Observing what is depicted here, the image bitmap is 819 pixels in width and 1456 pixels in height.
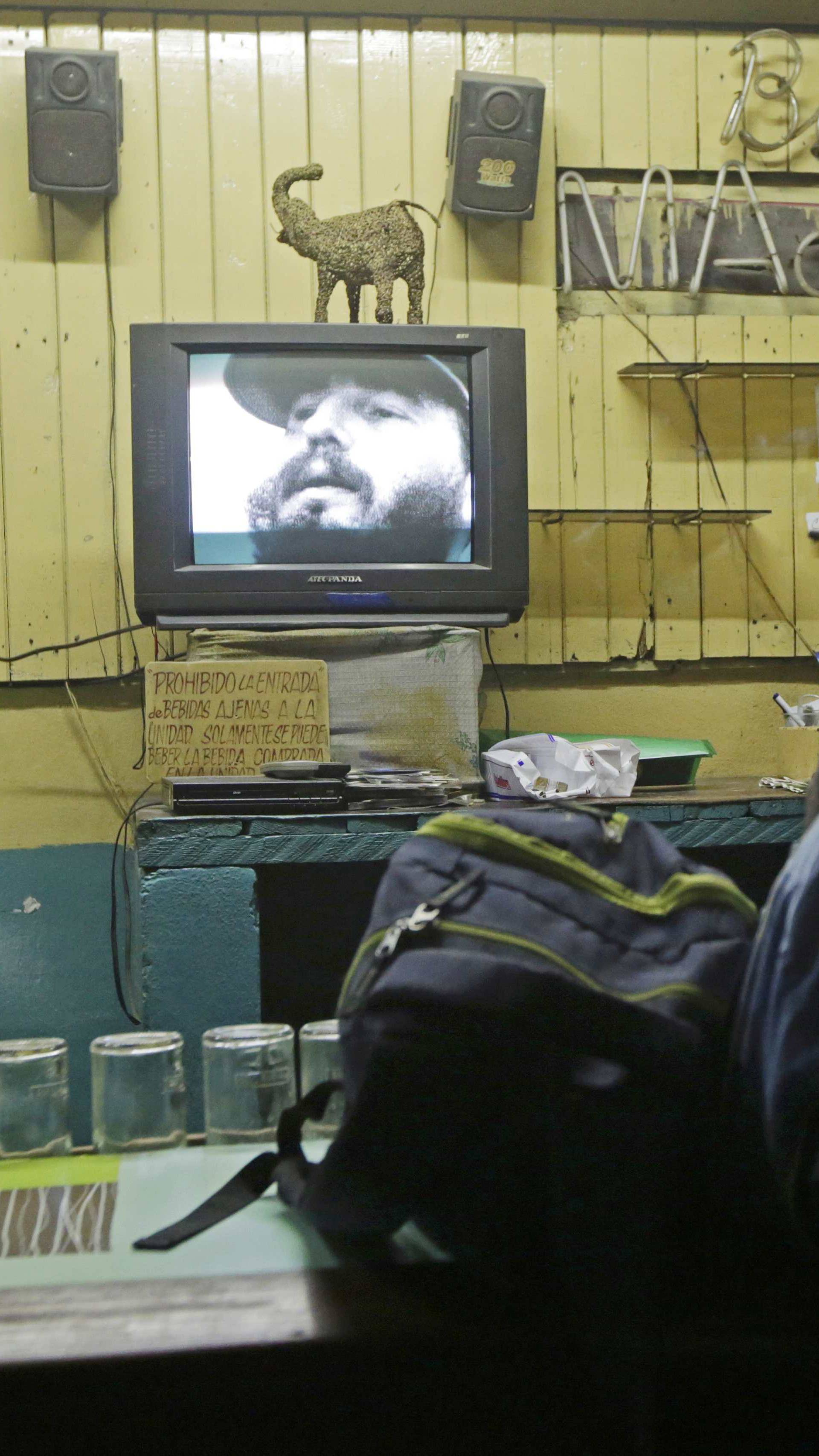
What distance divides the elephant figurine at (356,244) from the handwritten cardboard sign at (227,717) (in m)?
0.77

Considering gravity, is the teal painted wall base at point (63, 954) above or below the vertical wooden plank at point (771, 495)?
below

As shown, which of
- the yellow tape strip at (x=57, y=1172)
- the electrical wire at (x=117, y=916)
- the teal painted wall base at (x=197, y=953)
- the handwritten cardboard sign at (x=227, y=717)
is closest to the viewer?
the yellow tape strip at (x=57, y=1172)

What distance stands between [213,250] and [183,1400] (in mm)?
2418

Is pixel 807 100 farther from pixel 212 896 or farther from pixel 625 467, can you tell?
A: pixel 212 896

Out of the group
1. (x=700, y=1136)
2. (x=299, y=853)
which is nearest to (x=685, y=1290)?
(x=700, y=1136)

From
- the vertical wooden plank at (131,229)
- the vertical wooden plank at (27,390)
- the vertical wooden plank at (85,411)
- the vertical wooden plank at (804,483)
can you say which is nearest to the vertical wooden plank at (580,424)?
the vertical wooden plank at (804,483)

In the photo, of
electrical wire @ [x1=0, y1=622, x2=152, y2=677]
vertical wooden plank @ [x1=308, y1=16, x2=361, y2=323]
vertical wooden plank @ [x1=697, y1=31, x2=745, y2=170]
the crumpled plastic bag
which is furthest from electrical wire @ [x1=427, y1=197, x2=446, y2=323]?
the crumpled plastic bag

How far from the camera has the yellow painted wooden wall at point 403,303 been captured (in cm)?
258

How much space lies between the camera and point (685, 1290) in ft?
2.31

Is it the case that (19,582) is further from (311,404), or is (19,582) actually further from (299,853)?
(299,853)

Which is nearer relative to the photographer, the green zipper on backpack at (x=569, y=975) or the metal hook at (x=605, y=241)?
the green zipper on backpack at (x=569, y=975)

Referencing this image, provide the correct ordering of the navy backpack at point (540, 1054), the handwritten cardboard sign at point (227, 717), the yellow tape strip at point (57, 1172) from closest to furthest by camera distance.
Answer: the navy backpack at point (540, 1054)
the yellow tape strip at point (57, 1172)
the handwritten cardboard sign at point (227, 717)

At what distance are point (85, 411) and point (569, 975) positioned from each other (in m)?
2.21

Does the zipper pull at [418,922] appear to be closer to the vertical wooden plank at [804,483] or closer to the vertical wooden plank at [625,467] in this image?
the vertical wooden plank at [625,467]
